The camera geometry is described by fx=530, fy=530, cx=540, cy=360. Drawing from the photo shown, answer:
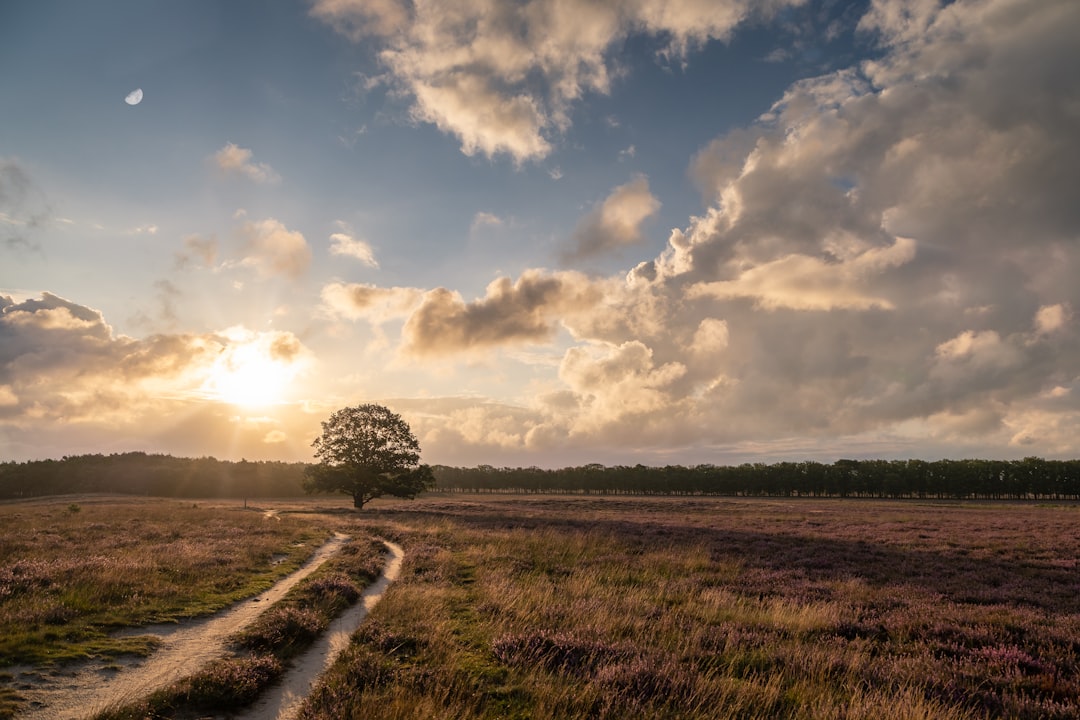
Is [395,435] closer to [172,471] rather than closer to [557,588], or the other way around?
[557,588]

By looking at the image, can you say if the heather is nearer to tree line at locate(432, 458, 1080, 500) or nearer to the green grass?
the green grass

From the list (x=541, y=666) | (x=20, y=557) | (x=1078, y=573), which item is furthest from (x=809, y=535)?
(x=20, y=557)

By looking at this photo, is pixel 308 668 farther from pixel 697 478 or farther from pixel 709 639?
pixel 697 478

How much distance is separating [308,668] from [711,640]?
833cm

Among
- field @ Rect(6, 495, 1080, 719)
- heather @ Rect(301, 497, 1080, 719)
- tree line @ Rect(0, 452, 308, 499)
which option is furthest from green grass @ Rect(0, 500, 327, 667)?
tree line @ Rect(0, 452, 308, 499)

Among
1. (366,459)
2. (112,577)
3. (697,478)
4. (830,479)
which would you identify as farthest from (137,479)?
(830,479)

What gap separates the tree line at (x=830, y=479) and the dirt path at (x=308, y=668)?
13272 cm

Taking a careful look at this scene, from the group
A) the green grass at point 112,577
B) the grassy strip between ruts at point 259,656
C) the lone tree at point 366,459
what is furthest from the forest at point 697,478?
the grassy strip between ruts at point 259,656

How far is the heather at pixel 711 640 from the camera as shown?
8.26 m

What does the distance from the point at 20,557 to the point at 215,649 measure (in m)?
15.1

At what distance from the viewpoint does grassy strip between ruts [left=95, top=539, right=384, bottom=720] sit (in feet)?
26.7

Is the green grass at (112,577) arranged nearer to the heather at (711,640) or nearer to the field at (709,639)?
the field at (709,639)

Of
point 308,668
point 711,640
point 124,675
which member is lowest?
point 711,640

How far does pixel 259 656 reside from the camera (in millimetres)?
10430
